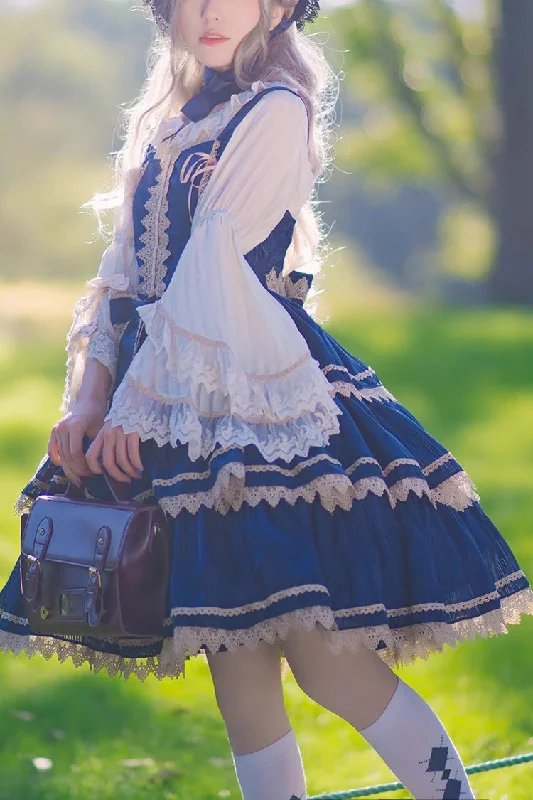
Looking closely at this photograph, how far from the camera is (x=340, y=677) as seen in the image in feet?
7.06

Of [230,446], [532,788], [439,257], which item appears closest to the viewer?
[230,446]

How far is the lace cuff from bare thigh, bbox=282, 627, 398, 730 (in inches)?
14.1

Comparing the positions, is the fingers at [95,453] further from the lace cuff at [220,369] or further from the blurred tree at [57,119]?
the blurred tree at [57,119]

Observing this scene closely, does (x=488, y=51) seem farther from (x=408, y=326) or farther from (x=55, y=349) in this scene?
(x=55, y=349)

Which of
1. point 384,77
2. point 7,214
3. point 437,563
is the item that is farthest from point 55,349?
point 7,214

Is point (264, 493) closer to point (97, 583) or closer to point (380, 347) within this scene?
point (97, 583)

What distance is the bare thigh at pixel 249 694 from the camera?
2.19 m

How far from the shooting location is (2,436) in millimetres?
8055

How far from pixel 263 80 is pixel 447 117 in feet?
48.5

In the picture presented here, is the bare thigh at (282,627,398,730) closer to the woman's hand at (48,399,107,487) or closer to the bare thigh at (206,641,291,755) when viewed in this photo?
the bare thigh at (206,641,291,755)

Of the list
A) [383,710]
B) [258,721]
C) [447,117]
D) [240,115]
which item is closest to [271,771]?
[258,721]

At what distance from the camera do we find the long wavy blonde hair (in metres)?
2.44

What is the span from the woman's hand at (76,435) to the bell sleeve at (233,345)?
0.51 ft

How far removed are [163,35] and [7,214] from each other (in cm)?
3215
